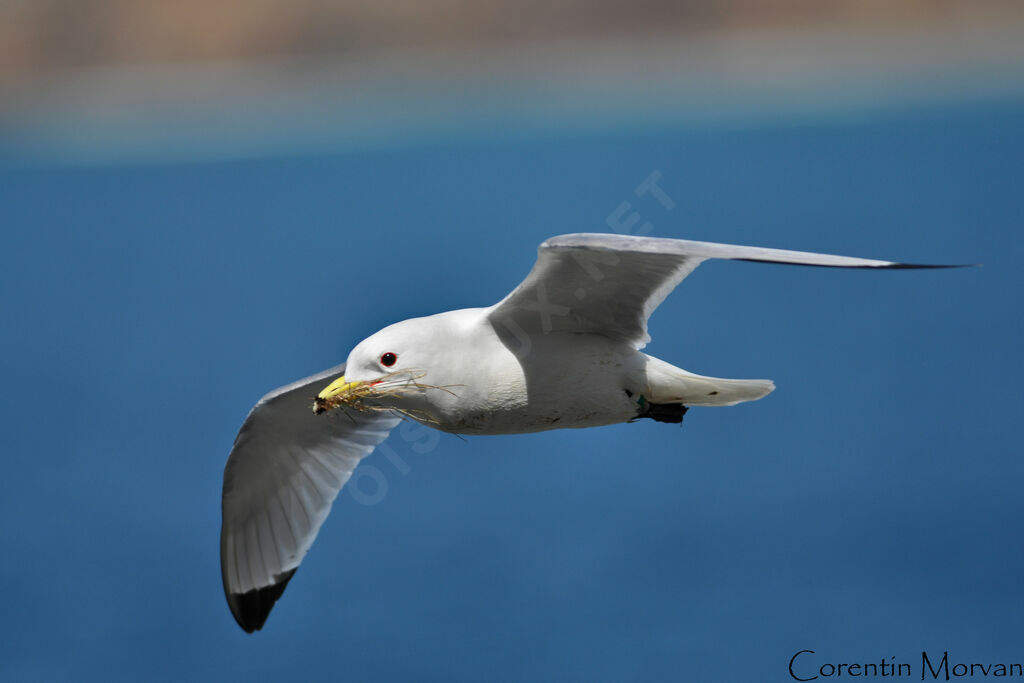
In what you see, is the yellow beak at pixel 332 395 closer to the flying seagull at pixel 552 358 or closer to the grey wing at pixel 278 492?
the flying seagull at pixel 552 358

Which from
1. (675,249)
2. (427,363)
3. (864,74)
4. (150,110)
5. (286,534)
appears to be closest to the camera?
(675,249)

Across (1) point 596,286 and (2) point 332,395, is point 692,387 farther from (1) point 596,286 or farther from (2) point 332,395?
(2) point 332,395

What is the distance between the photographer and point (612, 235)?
2.46 m

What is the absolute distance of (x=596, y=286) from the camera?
Result: 2668mm

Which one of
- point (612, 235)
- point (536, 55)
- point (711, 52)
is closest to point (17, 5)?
point (536, 55)

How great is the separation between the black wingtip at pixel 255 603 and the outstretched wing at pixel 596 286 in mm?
1237

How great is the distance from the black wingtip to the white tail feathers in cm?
128

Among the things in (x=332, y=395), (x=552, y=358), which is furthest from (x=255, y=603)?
(x=552, y=358)

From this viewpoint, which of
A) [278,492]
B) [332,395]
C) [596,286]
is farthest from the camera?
[278,492]

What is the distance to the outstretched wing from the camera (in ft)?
7.92

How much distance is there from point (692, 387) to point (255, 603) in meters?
1.45

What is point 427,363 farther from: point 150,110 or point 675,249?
point 150,110

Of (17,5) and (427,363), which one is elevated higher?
(17,5)

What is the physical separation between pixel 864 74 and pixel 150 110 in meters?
6.69
